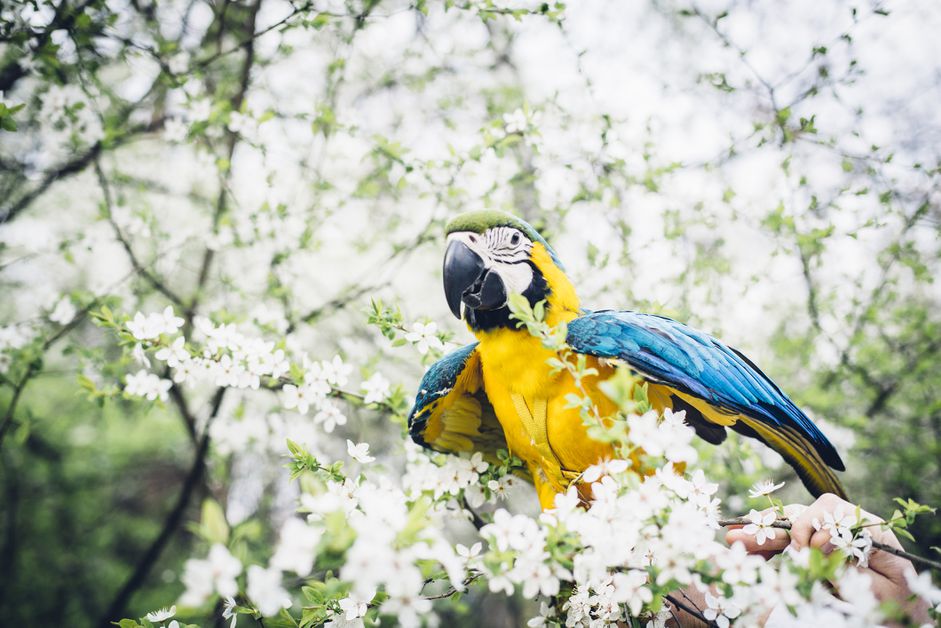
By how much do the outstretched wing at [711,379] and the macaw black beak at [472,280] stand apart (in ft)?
0.79

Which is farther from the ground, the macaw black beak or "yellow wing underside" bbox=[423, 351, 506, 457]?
the macaw black beak

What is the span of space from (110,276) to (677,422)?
2.70 m

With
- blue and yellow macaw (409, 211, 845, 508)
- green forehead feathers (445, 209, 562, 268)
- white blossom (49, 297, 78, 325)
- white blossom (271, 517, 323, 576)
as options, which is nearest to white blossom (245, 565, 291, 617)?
white blossom (271, 517, 323, 576)

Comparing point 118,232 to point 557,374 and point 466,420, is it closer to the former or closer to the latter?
point 466,420

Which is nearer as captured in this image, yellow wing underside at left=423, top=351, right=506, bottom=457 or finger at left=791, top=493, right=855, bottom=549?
finger at left=791, top=493, right=855, bottom=549

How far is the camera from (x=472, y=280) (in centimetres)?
146

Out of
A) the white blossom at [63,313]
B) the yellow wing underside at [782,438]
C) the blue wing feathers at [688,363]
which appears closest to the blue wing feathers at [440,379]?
the blue wing feathers at [688,363]

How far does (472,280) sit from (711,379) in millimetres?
690

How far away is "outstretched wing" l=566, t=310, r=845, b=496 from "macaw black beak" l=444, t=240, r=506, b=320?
0.24m

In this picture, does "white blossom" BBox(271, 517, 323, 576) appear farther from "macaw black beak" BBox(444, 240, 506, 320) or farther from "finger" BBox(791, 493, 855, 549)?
"finger" BBox(791, 493, 855, 549)

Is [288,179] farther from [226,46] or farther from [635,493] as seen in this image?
[635,493]

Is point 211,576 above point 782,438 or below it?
above

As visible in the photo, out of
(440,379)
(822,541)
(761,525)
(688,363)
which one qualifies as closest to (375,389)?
(440,379)

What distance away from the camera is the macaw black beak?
1459 mm
